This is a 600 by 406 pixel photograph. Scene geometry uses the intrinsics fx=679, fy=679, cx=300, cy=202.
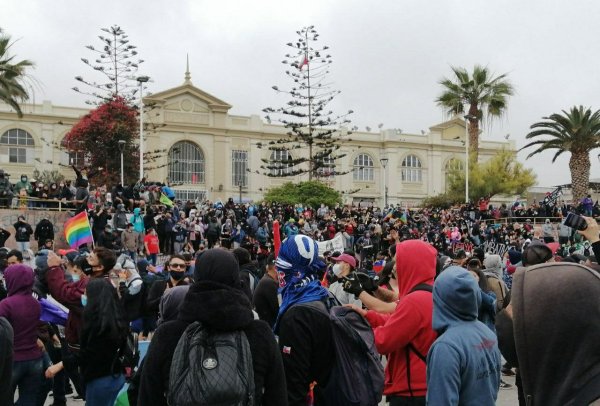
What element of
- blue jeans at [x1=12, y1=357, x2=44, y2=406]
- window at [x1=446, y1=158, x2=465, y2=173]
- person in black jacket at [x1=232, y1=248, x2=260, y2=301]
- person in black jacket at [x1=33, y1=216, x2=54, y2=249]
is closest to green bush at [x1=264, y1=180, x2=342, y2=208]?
person in black jacket at [x1=33, y1=216, x2=54, y2=249]

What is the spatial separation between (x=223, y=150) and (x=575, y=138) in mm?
30448

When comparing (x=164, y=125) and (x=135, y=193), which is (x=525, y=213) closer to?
(x=135, y=193)

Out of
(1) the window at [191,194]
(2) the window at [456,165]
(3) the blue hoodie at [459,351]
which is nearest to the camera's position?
(3) the blue hoodie at [459,351]

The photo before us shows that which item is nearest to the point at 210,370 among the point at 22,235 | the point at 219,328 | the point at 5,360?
the point at 219,328

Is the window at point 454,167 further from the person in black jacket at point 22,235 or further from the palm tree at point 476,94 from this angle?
the person in black jacket at point 22,235

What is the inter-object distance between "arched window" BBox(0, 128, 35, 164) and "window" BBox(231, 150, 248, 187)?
16.3 metres

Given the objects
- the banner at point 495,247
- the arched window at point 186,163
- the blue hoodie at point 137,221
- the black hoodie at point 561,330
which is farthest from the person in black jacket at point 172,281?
the arched window at point 186,163

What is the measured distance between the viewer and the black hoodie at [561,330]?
6.97 feet

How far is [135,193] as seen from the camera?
24.5 m

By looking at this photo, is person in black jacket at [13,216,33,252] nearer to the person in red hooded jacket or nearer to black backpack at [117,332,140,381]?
black backpack at [117,332,140,381]

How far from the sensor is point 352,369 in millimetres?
3764

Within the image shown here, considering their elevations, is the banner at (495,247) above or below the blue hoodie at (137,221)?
below

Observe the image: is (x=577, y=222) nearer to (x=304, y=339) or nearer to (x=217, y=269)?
(x=304, y=339)

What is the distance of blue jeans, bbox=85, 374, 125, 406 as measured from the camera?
491 cm
